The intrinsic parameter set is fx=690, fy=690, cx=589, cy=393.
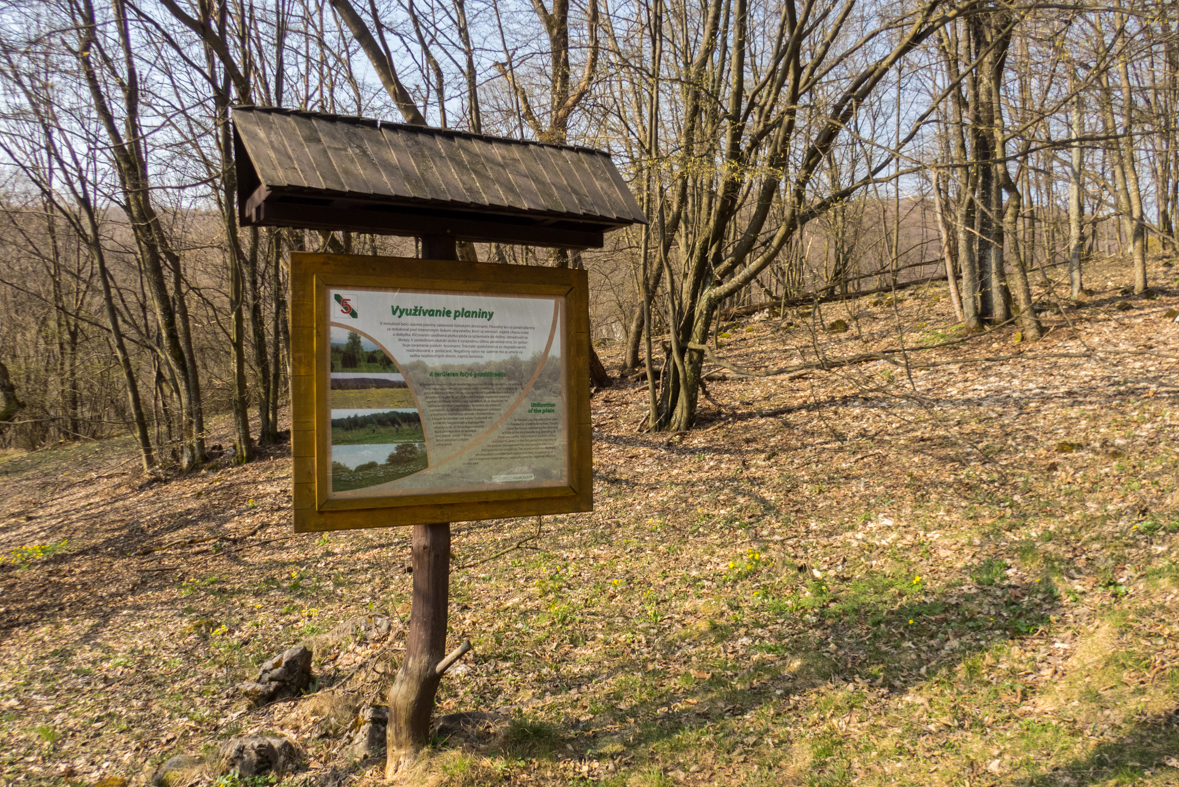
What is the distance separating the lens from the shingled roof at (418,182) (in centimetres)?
327

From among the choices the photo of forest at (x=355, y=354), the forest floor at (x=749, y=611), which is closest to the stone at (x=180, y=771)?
the forest floor at (x=749, y=611)

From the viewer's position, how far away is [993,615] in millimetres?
4980

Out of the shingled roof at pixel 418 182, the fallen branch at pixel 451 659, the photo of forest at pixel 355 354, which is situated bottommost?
the fallen branch at pixel 451 659

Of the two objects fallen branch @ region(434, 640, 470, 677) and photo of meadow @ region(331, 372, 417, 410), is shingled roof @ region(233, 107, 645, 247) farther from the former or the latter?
fallen branch @ region(434, 640, 470, 677)

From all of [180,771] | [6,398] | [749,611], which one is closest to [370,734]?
[180,771]

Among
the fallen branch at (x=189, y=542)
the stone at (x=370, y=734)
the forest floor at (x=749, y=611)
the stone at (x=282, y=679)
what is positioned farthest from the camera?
A: the fallen branch at (x=189, y=542)

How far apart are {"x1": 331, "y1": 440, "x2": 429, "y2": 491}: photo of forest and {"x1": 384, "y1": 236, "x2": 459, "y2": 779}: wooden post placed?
543mm

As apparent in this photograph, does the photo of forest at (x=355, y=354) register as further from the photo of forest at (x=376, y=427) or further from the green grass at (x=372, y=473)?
the green grass at (x=372, y=473)

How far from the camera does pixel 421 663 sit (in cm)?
401

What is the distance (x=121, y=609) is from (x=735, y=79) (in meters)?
9.40

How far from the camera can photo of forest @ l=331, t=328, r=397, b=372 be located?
347 centimetres

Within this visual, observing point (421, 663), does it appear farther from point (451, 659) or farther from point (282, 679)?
point (282, 679)

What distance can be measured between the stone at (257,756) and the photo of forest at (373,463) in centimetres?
198

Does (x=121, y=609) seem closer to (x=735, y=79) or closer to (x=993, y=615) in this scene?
(x=993, y=615)
